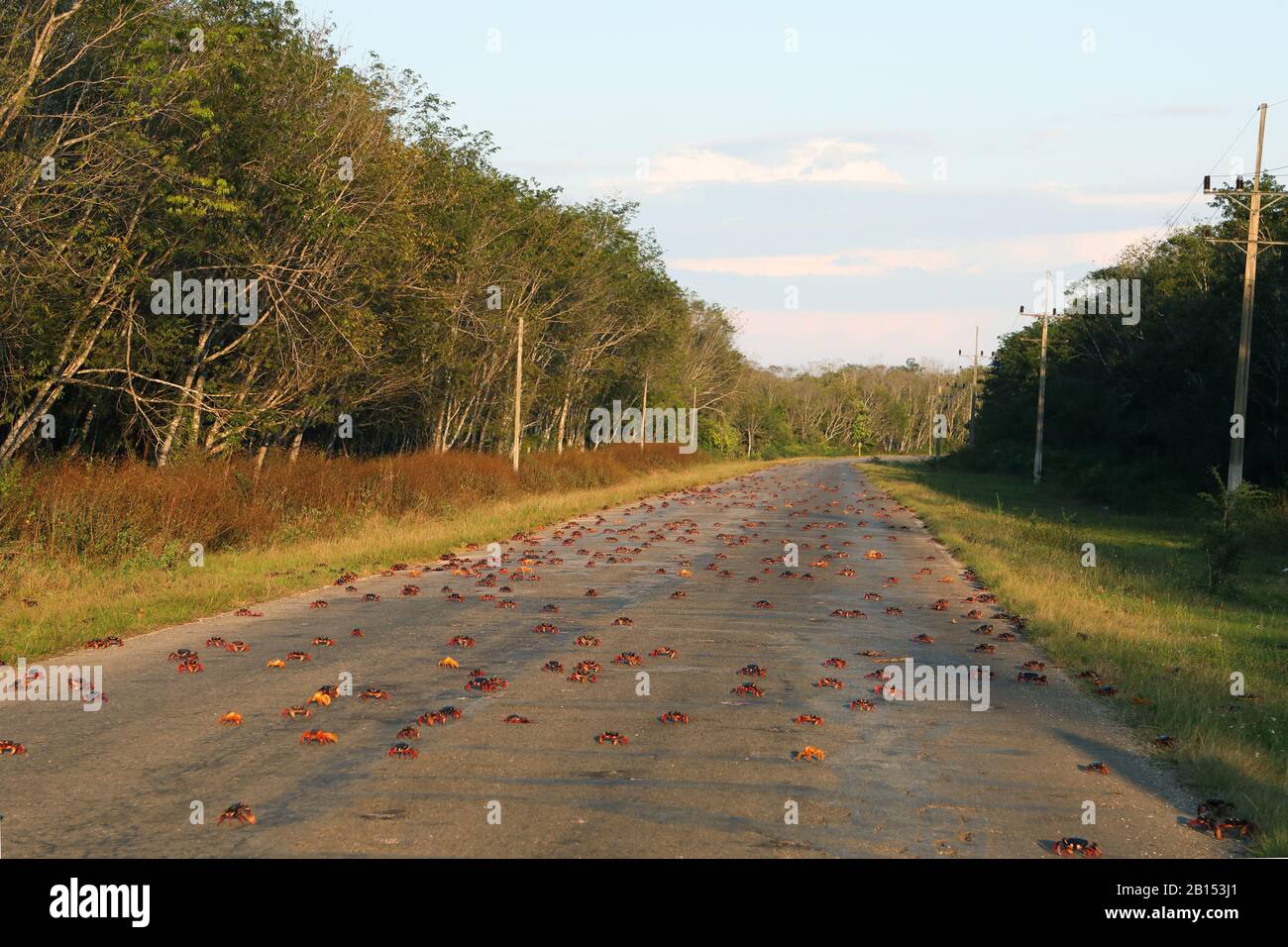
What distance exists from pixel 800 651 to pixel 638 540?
42.4 feet

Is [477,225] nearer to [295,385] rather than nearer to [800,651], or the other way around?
[295,385]

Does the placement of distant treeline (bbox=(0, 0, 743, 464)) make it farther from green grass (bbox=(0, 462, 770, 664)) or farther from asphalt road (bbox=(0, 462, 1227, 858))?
asphalt road (bbox=(0, 462, 1227, 858))

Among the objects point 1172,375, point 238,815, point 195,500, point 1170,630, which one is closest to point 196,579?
point 195,500

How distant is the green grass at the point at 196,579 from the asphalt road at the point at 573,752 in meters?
0.56

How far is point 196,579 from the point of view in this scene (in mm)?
16203

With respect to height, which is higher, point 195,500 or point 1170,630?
point 195,500

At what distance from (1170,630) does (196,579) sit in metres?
12.7

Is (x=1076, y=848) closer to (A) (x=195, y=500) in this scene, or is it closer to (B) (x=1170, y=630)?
(B) (x=1170, y=630)

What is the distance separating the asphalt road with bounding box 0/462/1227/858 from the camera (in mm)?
6242

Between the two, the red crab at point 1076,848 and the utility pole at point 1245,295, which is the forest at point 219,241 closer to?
the red crab at point 1076,848

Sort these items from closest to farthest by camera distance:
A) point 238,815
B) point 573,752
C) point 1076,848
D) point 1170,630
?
point 1076,848
point 238,815
point 573,752
point 1170,630

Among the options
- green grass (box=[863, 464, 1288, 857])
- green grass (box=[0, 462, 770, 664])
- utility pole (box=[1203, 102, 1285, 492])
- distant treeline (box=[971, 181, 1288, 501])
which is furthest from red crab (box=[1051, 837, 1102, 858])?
distant treeline (box=[971, 181, 1288, 501])

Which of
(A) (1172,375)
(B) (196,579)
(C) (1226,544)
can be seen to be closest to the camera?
(B) (196,579)
